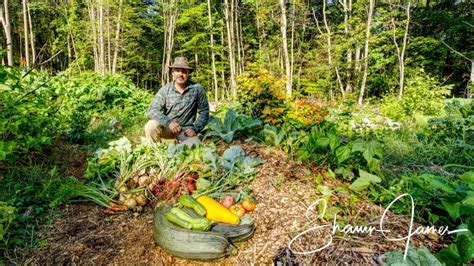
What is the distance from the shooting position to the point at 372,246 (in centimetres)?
168

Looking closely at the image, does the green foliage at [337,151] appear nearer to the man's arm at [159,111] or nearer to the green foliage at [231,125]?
the green foliage at [231,125]

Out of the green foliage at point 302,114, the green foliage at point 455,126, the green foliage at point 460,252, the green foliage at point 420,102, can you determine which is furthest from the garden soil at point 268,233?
the green foliage at point 420,102

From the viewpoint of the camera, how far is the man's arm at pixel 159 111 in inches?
146

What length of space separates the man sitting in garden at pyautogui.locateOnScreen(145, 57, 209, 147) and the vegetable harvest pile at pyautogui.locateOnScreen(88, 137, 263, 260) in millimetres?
594

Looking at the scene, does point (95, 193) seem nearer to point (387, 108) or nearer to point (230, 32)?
point (387, 108)

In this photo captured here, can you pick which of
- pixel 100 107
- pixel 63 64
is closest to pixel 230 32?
pixel 100 107

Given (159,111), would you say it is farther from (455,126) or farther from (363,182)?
(455,126)

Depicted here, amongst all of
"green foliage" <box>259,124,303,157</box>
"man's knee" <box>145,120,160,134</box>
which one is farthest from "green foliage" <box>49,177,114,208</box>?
"green foliage" <box>259,124,303,157</box>

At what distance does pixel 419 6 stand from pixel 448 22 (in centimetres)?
176

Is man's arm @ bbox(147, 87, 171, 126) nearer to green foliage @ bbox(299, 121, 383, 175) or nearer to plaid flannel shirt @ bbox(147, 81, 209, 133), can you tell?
plaid flannel shirt @ bbox(147, 81, 209, 133)

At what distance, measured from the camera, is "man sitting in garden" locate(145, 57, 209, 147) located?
370 cm

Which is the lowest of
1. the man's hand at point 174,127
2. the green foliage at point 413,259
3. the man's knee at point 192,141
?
the green foliage at point 413,259

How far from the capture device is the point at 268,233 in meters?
1.99

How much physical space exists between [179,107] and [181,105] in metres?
0.04
